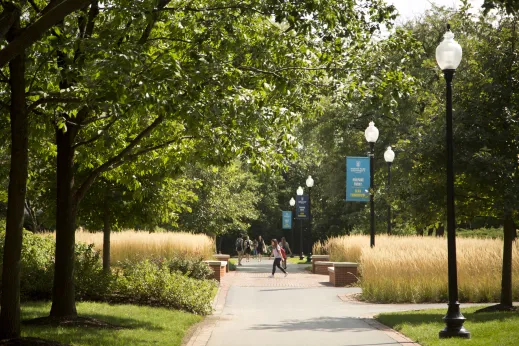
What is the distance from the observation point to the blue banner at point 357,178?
29.3 metres

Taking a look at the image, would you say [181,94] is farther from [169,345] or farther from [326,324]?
[326,324]

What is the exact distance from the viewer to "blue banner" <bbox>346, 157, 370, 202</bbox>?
1153 inches

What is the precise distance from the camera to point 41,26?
8242 millimetres

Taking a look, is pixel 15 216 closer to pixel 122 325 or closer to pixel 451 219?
pixel 122 325

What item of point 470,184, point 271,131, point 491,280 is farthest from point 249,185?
point 271,131

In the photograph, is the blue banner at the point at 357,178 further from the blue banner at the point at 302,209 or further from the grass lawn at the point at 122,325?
the blue banner at the point at 302,209

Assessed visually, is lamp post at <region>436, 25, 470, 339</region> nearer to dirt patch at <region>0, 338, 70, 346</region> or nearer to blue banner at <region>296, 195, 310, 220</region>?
dirt patch at <region>0, 338, 70, 346</region>

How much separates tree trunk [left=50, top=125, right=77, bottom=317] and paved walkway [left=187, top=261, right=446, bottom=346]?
2.21 metres

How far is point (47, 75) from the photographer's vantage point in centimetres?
1195

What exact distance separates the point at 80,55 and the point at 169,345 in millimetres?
4215

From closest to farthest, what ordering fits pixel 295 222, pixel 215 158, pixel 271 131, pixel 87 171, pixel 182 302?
pixel 271 131 < pixel 215 158 < pixel 182 302 < pixel 87 171 < pixel 295 222

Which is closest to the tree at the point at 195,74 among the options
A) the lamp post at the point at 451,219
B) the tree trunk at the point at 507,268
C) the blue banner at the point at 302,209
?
the lamp post at the point at 451,219

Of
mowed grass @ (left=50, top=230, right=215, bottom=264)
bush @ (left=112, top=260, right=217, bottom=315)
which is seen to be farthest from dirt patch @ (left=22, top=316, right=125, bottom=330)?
mowed grass @ (left=50, top=230, right=215, bottom=264)

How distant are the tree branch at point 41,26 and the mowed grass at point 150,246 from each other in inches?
715
